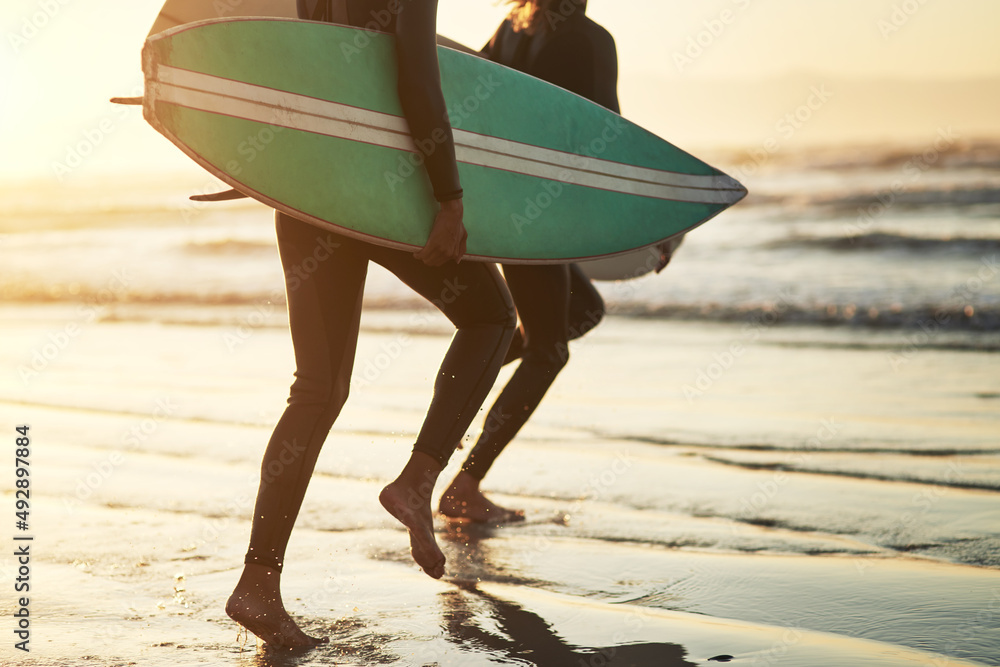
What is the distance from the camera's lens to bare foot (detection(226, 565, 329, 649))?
6.93 ft

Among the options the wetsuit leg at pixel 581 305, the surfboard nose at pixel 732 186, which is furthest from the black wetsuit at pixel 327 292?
the surfboard nose at pixel 732 186

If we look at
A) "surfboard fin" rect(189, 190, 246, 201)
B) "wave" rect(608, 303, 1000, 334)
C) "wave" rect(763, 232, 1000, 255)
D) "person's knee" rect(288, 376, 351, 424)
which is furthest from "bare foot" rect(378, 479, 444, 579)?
"wave" rect(763, 232, 1000, 255)

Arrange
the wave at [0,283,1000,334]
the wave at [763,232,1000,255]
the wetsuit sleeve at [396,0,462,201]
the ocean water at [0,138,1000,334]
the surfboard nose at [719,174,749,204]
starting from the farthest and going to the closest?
1. the wave at [763,232,1000,255]
2. the ocean water at [0,138,1000,334]
3. the wave at [0,283,1000,334]
4. the surfboard nose at [719,174,749,204]
5. the wetsuit sleeve at [396,0,462,201]

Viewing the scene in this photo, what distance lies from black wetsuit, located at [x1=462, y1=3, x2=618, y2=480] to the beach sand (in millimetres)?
369

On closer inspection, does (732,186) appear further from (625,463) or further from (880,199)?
(880,199)

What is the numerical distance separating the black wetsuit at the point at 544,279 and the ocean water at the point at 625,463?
1.20ft

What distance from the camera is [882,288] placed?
9.41 m

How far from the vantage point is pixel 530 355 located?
329cm

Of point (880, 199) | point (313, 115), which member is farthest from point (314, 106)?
point (880, 199)

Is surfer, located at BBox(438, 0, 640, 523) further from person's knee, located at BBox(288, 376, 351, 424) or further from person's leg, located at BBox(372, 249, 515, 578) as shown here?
person's knee, located at BBox(288, 376, 351, 424)

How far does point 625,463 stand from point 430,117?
83.2 inches

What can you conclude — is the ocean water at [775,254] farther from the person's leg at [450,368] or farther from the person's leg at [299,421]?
the person's leg at [299,421]

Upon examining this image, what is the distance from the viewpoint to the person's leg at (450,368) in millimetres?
2268

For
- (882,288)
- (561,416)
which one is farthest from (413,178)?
(882,288)
